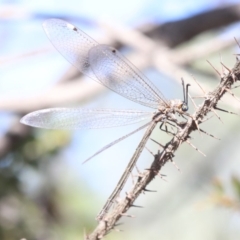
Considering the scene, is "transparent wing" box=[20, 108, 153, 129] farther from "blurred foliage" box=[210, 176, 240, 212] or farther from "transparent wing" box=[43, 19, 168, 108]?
"blurred foliage" box=[210, 176, 240, 212]

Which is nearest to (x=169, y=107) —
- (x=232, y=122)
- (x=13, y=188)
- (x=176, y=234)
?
(x=13, y=188)

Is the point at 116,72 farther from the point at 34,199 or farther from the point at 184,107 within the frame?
the point at 34,199

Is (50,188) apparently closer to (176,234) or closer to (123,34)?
(123,34)

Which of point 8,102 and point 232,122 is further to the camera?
point 232,122

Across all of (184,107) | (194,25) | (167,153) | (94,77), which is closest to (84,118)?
(94,77)

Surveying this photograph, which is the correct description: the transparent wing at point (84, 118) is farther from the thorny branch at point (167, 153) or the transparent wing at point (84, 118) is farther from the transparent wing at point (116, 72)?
the thorny branch at point (167, 153)

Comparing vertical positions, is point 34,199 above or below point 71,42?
below

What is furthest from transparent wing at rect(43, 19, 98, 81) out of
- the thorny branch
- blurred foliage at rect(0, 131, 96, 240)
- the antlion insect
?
blurred foliage at rect(0, 131, 96, 240)
